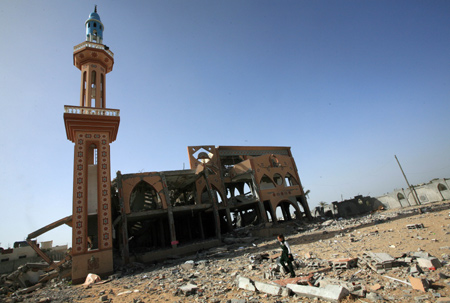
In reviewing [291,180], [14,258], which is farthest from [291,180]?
[14,258]

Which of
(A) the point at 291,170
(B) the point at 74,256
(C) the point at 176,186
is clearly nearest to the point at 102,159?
(B) the point at 74,256

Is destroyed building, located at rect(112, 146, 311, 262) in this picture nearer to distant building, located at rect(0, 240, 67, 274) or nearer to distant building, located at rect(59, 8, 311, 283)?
distant building, located at rect(59, 8, 311, 283)

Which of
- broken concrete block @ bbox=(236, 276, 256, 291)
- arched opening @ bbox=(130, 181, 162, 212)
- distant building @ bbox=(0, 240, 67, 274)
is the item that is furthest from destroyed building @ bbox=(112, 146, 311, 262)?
distant building @ bbox=(0, 240, 67, 274)

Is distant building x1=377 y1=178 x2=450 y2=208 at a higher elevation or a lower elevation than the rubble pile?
higher

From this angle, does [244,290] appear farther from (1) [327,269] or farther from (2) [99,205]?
(2) [99,205]

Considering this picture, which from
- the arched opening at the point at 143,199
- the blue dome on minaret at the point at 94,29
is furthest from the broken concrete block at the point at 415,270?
the blue dome on minaret at the point at 94,29

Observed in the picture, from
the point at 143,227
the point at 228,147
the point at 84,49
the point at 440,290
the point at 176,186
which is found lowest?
the point at 440,290

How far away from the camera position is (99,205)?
1341 cm

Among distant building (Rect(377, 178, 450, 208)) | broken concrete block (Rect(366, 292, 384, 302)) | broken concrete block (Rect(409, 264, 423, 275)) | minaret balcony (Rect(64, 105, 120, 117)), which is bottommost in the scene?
broken concrete block (Rect(366, 292, 384, 302))

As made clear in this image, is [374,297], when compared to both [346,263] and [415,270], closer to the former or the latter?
[415,270]

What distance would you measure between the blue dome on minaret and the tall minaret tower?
113 millimetres

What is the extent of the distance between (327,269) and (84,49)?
769 inches

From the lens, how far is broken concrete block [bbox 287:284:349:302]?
14.0ft

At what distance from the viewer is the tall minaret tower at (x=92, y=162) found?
40.6 feet
